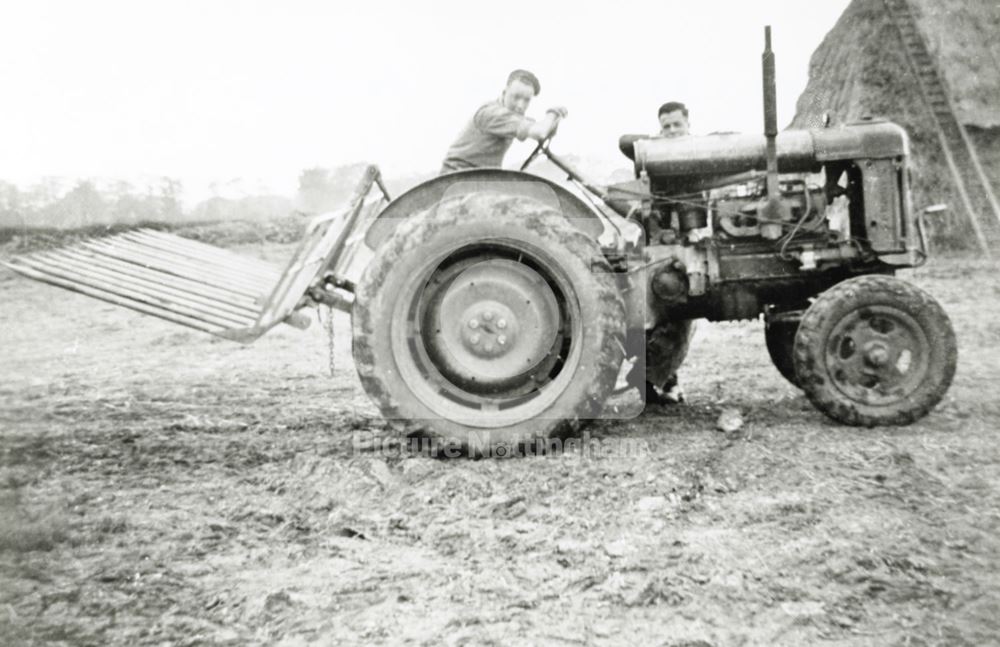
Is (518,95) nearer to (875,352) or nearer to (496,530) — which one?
(875,352)

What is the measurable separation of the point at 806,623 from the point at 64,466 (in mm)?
2835

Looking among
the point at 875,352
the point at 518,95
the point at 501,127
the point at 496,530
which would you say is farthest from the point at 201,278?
the point at 875,352

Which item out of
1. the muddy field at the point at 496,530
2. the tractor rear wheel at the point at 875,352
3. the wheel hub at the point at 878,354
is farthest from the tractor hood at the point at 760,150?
the muddy field at the point at 496,530

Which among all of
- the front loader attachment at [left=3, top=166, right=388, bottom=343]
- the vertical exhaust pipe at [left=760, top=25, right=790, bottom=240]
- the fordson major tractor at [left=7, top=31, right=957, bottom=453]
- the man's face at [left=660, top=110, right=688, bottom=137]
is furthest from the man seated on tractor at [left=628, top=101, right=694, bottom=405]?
the front loader attachment at [left=3, top=166, right=388, bottom=343]

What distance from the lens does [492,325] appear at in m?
3.51

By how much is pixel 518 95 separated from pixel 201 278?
5.98 feet

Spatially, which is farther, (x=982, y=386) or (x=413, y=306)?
(x=982, y=386)

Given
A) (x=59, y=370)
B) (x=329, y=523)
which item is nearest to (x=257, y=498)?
(x=329, y=523)

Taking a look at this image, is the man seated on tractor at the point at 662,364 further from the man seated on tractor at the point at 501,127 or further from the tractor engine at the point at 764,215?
the man seated on tractor at the point at 501,127

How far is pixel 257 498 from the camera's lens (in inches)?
115

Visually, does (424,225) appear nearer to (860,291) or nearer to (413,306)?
(413,306)

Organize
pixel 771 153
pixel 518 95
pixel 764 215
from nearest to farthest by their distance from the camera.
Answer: pixel 771 153, pixel 764 215, pixel 518 95

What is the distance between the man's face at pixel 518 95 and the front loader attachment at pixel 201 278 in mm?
793

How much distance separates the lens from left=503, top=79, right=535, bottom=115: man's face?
164 inches
